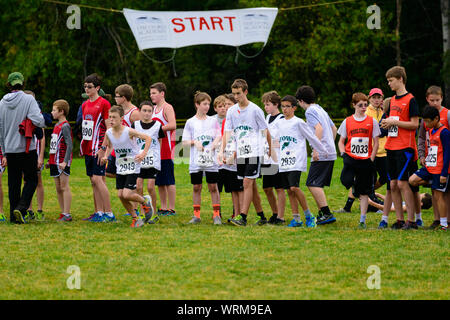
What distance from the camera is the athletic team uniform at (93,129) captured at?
10.8 metres

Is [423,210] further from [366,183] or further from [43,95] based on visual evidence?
[43,95]

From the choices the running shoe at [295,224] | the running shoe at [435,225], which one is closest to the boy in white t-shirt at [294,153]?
the running shoe at [295,224]

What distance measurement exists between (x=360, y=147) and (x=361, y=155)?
0.13m

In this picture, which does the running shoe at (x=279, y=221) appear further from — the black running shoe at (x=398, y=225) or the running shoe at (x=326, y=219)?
the black running shoe at (x=398, y=225)

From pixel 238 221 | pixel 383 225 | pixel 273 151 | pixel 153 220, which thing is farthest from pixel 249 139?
pixel 383 225

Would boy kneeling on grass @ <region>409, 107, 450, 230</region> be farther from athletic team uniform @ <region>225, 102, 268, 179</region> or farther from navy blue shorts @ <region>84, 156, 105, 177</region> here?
navy blue shorts @ <region>84, 156, 105, 177</region>

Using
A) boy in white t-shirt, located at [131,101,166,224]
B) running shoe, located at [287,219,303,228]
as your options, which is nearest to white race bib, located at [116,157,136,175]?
boy in white t-shirt, located at [131,101,166,224]

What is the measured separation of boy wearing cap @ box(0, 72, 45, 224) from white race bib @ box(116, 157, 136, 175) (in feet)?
4.79

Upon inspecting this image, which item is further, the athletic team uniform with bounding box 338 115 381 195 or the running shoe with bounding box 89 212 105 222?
the running shoe with bounding box 89 212 105 222

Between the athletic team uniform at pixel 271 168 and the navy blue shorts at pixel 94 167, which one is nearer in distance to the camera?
the athletic team uniform at pixel 271 168

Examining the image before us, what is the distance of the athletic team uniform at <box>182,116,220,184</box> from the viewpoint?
408 inches

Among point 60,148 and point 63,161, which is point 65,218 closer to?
point 63,161

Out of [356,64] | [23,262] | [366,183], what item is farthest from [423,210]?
[356,64]
